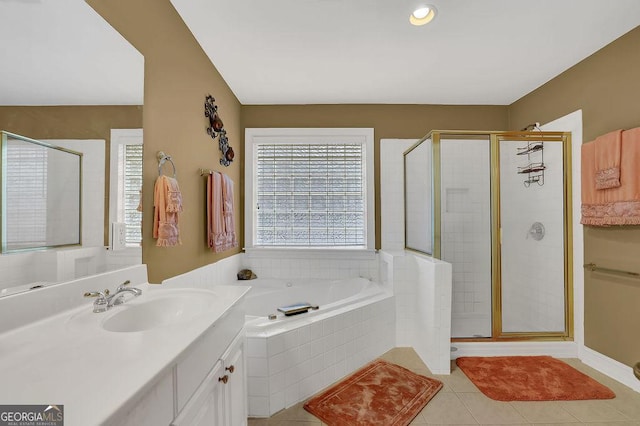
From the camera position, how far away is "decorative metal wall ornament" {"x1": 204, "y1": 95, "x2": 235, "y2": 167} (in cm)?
232

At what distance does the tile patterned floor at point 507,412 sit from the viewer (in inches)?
65.4

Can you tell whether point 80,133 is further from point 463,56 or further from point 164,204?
point 463,56

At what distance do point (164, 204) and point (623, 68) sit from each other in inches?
127

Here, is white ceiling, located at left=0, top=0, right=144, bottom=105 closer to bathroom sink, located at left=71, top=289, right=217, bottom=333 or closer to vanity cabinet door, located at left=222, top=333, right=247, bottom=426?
bathroom sink, located at left=71, top=289, right=217, bottom=333

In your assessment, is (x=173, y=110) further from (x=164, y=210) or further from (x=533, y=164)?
(x=533, y=164)

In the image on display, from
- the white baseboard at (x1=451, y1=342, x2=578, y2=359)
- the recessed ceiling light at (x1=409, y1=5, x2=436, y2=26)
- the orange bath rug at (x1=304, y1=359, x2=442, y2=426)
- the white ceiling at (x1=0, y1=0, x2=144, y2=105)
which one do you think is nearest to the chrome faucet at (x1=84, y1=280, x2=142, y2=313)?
the white ceiling at (x1=0, y1=0, x2=144, y2=105)

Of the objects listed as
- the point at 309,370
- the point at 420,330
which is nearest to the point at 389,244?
the point at 420,330

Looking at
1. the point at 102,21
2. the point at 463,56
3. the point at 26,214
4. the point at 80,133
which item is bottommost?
the point at 26,214

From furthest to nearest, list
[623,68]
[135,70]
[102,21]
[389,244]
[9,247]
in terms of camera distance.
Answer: [389,244] → [623,68] → [135,70] → [102,21] → [9,247]

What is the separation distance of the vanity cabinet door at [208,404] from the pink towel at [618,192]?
2.60 metres

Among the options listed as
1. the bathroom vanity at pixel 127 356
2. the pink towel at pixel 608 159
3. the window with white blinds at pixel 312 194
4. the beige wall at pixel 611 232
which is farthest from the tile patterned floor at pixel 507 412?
the window with white blinds at pixel 312 194

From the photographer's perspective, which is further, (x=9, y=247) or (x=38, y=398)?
(x=9, y=247)

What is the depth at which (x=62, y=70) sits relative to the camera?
41.1 inches

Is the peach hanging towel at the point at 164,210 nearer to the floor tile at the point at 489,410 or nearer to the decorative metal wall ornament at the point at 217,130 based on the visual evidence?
the decorative metal wall ornament at the point at 217,130
